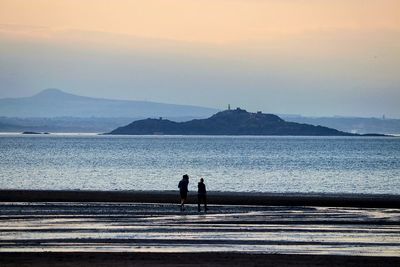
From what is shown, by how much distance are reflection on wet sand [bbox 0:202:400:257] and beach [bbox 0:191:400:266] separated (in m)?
0.03

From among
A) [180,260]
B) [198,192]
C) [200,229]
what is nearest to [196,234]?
[200,229]

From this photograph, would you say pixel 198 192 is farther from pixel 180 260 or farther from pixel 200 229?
pixel 180 260

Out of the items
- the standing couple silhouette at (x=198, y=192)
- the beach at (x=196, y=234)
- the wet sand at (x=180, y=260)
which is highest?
the standing couple silhouette at (x=198, y=192)

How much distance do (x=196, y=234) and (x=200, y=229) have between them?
171cm

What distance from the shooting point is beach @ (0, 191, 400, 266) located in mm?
25125

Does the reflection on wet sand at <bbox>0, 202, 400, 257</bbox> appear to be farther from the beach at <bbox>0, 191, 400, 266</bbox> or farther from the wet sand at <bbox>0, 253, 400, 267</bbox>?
the wet sand at <bbox>0, 253, 400, 267</bbox>

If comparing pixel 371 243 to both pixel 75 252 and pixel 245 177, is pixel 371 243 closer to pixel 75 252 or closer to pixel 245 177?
pixel 75 252

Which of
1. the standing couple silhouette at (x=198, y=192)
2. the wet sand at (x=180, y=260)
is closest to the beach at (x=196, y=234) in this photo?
the wet sand at (x=180, y=260)

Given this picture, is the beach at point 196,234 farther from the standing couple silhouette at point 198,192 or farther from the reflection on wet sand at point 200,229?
the standing couple silhouette at point 198,192

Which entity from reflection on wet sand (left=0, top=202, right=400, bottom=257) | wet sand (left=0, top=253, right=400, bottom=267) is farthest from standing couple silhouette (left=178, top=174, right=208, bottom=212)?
wet sand (left=0, top=253, right=400, bottom=267)

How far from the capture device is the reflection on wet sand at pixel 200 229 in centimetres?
2773

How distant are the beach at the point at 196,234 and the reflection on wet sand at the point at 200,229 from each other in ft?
0.10

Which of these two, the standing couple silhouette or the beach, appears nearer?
the beach

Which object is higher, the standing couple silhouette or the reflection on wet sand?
the standing couple silhouette
